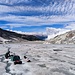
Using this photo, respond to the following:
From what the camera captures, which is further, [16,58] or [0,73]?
[16,58]

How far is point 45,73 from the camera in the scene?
34.8 meters

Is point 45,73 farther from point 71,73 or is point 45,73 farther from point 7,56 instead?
point 7,56

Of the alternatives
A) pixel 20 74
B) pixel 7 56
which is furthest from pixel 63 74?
pixel 7 56

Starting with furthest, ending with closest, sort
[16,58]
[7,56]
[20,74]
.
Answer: [7,56]
[16,58]
[20,74]

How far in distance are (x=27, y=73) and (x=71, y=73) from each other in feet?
25.2

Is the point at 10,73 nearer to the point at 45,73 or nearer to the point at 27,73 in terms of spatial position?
the point at 27,73

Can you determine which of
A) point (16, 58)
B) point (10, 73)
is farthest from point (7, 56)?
point (10, 73)

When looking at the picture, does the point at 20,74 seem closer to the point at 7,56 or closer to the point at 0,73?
the point at 0,73

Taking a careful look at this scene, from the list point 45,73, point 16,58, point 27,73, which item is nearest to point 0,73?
point 27,73

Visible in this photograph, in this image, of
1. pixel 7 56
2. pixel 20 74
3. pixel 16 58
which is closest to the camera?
pixel 20 74

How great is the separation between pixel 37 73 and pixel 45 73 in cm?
138

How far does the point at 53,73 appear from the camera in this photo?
35281mm

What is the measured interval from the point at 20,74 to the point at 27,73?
4.92 feet

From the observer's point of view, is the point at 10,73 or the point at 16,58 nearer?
the point at 10,73
